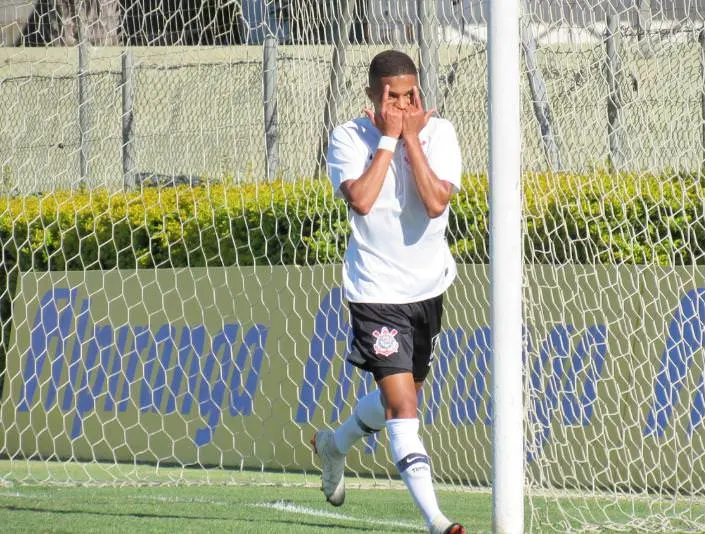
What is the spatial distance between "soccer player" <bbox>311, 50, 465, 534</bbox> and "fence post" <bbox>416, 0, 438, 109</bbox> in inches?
108

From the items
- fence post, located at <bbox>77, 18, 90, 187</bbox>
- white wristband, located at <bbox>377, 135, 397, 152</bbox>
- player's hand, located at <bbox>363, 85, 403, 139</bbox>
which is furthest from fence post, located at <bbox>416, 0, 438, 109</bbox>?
white wristband, located at <bbox>377, 135, 397, 152</bbox>

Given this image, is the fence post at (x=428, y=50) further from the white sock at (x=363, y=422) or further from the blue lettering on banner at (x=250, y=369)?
the white sock at (x=363, y=422)

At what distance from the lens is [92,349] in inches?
344

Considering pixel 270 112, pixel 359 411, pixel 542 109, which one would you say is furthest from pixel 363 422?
pixel 270 112

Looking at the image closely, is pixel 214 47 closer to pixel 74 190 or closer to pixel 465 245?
pixel 74 190

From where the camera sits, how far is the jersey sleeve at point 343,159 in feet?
16.0

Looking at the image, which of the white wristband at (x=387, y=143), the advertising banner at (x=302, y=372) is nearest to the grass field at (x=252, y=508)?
the advertising banner at (x=302, y=372)

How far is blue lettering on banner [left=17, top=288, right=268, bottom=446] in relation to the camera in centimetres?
834

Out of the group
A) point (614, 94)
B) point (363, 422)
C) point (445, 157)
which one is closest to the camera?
point (445, 157)

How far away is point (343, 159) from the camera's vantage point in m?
4.93

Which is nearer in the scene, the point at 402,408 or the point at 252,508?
the point at 402,408

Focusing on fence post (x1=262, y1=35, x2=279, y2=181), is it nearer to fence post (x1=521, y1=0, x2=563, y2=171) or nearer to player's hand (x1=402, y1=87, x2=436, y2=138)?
fence post (x1=521, y1=0, x2=563, y2=171)

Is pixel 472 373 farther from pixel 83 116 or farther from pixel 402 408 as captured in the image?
pixel 83 116

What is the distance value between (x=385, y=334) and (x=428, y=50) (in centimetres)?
332
